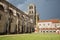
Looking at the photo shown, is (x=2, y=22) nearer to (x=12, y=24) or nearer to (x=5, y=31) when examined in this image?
(x=5, y=31)

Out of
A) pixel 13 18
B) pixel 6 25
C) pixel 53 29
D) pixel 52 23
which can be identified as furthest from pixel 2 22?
pixel 52 23

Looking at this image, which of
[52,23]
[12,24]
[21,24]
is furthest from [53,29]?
[12,24]

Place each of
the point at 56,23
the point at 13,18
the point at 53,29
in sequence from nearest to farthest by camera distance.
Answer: the point at 13,18
the point at 53,29
the point at 56,23

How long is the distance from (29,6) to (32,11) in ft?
14.6

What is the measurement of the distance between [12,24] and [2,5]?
1042 centimetres

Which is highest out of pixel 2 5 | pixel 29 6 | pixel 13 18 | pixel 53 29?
pixel 29 6

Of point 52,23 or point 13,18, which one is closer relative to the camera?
point 13,18

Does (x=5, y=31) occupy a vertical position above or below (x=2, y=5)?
below

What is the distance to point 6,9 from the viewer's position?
36500 mm

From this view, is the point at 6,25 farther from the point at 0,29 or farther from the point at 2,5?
the point at 2,5

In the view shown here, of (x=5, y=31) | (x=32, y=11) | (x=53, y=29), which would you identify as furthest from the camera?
(x=32, y=11)

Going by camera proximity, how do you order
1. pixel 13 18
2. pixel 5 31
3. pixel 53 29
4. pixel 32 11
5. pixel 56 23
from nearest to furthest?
pixel 5 31, pixel 13 18, pixel 53 29, pixel 56 23, pixel 32 11

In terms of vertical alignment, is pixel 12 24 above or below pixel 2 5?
below

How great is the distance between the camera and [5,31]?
35625 mm
